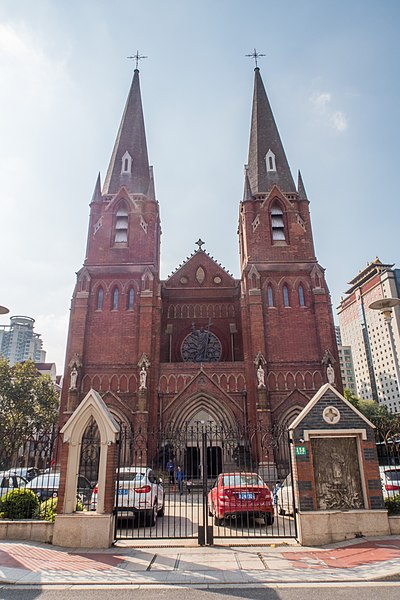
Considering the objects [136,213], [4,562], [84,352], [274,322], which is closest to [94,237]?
[136,213]

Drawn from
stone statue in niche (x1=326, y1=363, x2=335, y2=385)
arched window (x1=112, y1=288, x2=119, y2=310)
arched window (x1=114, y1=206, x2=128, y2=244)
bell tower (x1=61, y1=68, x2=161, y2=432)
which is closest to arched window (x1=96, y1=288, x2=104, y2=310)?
bell tower (x1=61, y1=68, x2=161, y2=432)

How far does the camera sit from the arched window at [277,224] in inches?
1234

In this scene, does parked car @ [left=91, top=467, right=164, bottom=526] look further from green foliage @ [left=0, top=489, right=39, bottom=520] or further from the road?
the road

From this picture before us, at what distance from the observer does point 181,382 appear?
26422mm

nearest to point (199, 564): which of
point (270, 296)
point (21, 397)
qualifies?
point (270, 296)

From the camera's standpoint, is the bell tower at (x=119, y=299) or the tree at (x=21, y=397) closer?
the bell tower at (x=119, y=299)

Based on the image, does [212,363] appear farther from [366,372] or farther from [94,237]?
[366,372]

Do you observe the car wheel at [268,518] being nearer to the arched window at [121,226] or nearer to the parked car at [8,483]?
the parked car at [8,483]

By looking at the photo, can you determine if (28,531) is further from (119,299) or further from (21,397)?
(21,397)

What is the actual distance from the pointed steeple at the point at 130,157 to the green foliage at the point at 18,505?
2665 centimetres

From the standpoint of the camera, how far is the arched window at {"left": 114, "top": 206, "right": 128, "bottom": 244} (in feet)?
103

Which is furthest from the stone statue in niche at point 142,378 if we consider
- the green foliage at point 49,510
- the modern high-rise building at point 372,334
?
the modern high-rise building at point 372,334

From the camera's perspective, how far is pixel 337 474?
9703 mm

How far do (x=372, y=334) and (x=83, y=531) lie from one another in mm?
110347
